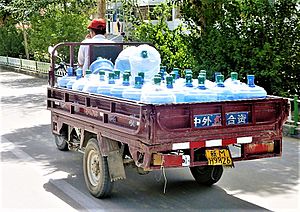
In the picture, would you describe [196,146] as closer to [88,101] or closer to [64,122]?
[88,101]

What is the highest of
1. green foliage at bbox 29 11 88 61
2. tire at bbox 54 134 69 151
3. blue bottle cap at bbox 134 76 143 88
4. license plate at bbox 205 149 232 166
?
green foliage at bbox 29 11 88 61

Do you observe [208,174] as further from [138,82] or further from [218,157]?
[138,82]

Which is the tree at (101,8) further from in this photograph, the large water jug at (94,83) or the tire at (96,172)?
the tire at (96,172)

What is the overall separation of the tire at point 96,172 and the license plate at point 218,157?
1.26 metres

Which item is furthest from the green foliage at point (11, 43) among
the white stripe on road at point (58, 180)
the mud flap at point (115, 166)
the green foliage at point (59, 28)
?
the mud flap at point (115, 166)

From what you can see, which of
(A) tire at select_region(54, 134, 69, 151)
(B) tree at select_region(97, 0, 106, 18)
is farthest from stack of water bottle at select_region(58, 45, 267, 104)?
(B) tree at select_region(97, 0, 106, 18)

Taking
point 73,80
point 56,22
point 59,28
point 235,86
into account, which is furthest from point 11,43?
point 235,86

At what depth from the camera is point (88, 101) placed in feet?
21.9

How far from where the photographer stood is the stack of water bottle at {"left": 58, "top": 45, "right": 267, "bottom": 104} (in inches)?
231

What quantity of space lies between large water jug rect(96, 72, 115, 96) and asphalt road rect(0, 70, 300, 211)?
1.32 meters

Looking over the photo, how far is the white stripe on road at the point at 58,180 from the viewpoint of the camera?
21.1 ft

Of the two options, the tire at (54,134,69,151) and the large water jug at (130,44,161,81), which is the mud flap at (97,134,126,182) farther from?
the tire at (54,134,69,151)

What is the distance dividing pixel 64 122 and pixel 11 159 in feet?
5.85

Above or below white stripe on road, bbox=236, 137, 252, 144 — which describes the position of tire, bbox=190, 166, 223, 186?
below
